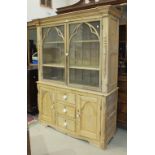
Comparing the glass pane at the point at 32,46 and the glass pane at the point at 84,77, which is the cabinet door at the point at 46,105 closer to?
the glass pane at the point at 84,77

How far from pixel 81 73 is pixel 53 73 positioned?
0.59 metres

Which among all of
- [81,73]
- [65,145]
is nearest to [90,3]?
[81,73]

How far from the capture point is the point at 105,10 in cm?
218

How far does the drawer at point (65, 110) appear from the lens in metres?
2.65

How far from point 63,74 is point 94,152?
3.98 ft

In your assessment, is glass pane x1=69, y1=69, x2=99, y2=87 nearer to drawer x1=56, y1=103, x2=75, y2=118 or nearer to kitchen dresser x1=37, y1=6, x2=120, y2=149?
kitchen dresser x1=37, y1=6, x2=120, y2=149

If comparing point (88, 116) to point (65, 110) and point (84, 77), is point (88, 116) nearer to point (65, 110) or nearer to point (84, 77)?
point (65, 110)

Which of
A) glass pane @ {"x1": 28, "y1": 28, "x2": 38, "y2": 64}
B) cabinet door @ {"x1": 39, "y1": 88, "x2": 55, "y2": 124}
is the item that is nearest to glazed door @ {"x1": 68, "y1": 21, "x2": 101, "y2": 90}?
cabinet door @ {"x1": 39, "y1": 88, "x2": 55, "y2": 124}

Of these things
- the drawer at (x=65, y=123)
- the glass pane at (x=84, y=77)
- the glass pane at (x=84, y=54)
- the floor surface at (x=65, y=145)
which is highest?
the glass pane at (x=84, y=54)

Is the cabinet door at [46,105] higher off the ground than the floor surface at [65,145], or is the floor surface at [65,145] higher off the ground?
the cabinet door at [46,105]

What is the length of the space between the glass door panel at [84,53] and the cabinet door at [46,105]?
51cm

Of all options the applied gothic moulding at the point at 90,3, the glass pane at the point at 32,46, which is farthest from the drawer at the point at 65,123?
the applied gothic moulding at the point at 90,3

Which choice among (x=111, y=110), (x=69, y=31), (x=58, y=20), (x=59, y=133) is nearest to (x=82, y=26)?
(x=69, y=31)
